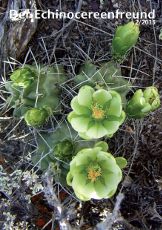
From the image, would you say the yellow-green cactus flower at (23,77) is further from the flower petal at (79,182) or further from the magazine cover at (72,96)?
the flower petal at (79,182)

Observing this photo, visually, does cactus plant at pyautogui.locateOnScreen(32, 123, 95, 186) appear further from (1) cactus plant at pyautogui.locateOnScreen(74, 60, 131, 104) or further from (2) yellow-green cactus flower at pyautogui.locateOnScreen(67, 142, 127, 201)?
(1) cactus plant at pyautogui.locateOnScreen(74, 60, 131, 104)

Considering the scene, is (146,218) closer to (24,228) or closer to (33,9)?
(24,228)

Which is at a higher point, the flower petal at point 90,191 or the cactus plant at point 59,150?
the cactus plant at point 59,150

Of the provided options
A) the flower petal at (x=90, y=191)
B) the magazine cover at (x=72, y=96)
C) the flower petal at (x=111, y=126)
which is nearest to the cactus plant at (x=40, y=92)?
the magazine cover at (x=72, y=96)

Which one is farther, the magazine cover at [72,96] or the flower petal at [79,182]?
the magazine cover at [72,96]

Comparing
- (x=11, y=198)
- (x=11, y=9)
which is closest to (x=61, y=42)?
(x=11, y=9)

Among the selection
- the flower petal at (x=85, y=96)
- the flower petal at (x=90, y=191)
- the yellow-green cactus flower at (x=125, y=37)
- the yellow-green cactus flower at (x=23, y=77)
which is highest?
the yellow-green cactus flower at (x=125, y=37)
